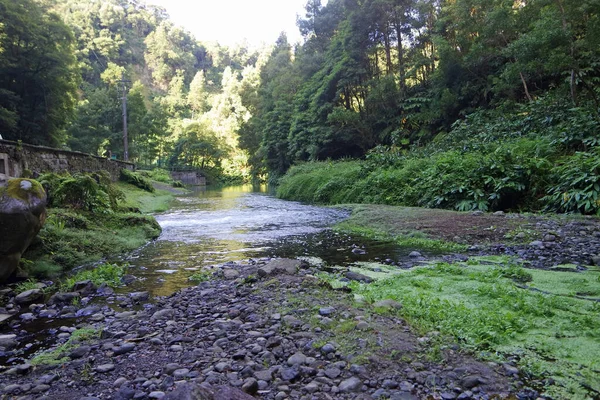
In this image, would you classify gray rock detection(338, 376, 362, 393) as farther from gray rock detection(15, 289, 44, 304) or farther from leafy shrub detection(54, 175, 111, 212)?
leafy shrub detection(54, 175, 111, 212)

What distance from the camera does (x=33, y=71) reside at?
24859mm

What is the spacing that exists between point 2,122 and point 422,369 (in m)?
27.6

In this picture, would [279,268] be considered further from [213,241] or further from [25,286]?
[213,241]

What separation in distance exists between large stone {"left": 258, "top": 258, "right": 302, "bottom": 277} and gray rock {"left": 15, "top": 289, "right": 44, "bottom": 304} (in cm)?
270

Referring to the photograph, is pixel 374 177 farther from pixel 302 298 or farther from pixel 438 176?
pixel 302 298

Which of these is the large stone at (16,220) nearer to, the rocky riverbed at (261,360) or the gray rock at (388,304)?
the rocky riverbed at (261,360)

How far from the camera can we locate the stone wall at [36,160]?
10.8m

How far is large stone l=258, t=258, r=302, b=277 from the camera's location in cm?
504

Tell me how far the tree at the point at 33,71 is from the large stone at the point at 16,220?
2156cm

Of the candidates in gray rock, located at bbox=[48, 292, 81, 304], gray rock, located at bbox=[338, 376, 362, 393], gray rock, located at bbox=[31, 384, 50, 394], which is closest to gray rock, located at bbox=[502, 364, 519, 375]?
gray rock, located at bbox=[338, 376, 362, 393]

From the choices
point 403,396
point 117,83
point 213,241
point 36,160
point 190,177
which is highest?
point 117,83

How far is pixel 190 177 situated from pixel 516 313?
191 feet

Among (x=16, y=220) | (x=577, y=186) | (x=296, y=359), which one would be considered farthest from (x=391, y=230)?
(x=16, y=220)

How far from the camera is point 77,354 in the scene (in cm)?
302
